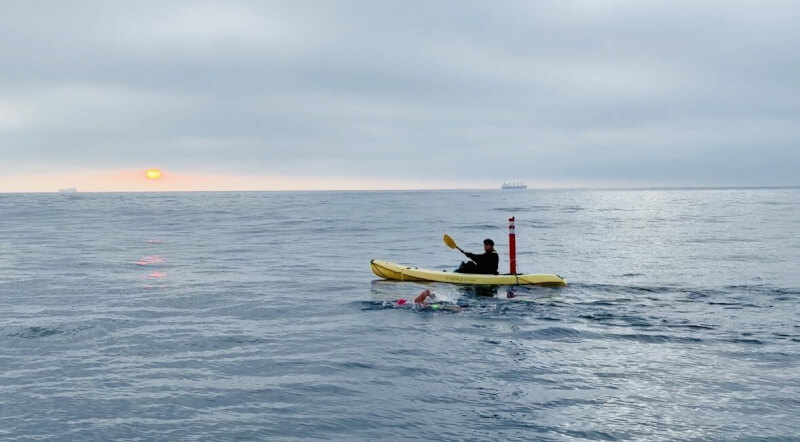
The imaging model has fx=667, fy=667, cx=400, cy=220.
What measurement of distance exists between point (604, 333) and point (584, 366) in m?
2.98

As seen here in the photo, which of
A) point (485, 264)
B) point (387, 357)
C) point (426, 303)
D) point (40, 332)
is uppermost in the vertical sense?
point (485, 264)

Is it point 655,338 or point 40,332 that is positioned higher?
point 40,332

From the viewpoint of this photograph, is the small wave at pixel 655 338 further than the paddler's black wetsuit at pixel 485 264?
No

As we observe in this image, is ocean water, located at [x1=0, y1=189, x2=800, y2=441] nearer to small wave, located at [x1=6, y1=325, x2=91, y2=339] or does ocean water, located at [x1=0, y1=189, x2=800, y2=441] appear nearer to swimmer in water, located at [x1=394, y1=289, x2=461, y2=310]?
small wave, located at [x1=6, y1=325, x2=91, y2=339]

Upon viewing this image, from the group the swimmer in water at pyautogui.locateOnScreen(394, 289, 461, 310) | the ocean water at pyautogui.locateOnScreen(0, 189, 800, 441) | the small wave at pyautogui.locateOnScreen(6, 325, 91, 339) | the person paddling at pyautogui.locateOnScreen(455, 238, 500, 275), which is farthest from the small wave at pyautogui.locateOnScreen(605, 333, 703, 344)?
the small wave at pyautogui.locateOnScreen(6, 325, 91, 339)

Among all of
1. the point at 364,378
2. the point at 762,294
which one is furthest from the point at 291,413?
the point at 762,294

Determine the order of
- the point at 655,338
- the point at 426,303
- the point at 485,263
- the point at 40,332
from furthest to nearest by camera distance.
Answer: the point at 485,263 < the point at 426,303 < the point at 40,332 < the point at 655,338

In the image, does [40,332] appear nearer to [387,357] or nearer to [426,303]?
[387,357]

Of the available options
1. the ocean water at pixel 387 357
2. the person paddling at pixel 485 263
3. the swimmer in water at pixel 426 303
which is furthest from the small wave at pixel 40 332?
the person paddling at pixel 485 263

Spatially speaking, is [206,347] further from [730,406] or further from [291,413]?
[730,406]

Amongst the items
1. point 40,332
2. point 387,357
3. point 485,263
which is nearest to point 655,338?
point 387,357

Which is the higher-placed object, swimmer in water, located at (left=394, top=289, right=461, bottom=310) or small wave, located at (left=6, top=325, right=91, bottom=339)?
swimmer in water, located at (left=394, top=289, right=461, bottom=310)

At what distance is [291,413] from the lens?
9906 mm

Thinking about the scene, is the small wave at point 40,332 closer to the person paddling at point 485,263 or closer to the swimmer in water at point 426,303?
the swimmer in water at point 426,303
